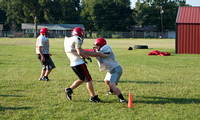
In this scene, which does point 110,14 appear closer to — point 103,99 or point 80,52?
point 103,99

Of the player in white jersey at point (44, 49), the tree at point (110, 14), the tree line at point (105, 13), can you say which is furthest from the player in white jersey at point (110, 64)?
the tree at point (110, 14)

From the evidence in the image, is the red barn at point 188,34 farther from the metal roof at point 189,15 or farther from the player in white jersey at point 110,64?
the player in white jersey at point 110,64

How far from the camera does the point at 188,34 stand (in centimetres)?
2583

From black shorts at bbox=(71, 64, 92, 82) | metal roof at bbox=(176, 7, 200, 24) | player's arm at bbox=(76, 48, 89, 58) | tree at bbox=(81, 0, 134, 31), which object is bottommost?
black shorts at bbox=(71, 64, 92, 82)

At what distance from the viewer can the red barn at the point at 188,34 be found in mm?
25578

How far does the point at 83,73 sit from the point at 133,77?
15.7 ft

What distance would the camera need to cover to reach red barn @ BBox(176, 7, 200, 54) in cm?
2558

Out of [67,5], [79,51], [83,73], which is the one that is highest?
[67,5]

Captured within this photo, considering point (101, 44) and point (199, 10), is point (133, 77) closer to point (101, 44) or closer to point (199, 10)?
point (101, 44)

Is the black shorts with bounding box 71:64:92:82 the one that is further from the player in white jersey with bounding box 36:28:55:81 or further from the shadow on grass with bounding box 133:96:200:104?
the player in white jersey with bounding box 36:28:55:81

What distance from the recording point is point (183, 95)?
8.13 meters

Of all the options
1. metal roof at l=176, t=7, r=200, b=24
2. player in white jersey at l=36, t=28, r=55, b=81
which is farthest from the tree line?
player in white jersey at l=36, t=28, r=55, b=81

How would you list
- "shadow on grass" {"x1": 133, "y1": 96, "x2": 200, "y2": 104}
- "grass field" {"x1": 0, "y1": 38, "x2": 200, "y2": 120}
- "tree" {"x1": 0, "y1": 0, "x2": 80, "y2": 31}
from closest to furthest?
"grass field" {"x1": 0, "y1": 38, "x2": 200, "y2": 120}
"shadow on grass" {"x1": 133, "y1": 96, "x2": 200, "y2": 104}
"tree" {"x1": 0, "y1": 0, "x2": 80, "y2": 31}

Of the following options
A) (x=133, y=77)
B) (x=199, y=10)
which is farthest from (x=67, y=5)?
(x=133, y=77)
